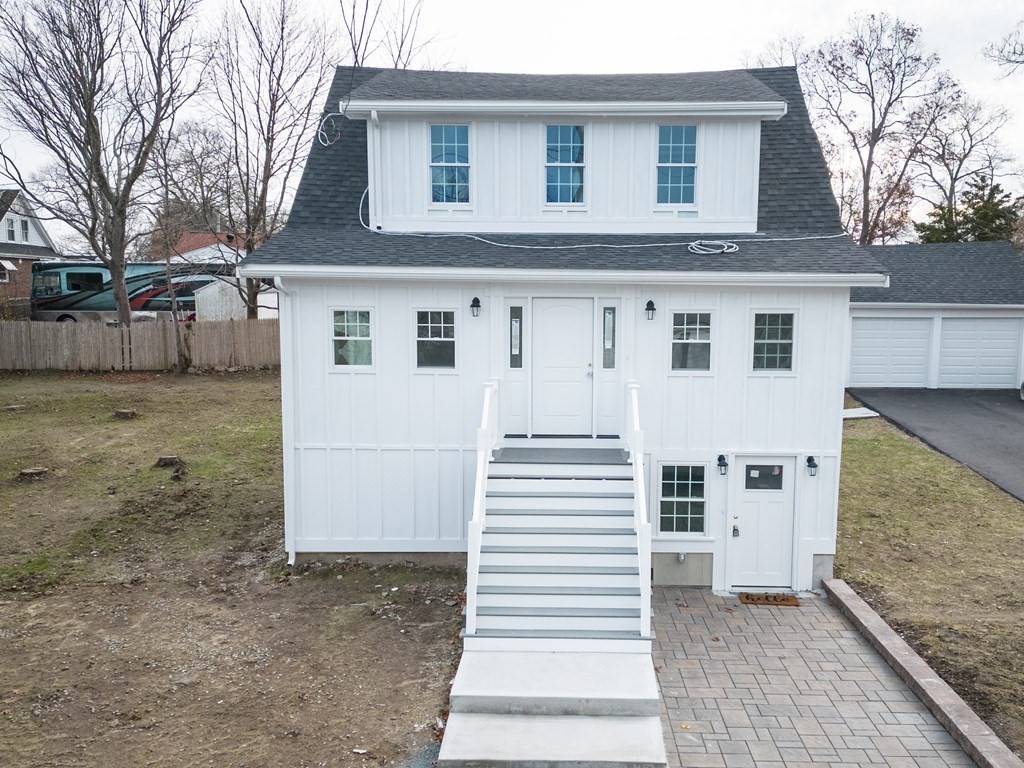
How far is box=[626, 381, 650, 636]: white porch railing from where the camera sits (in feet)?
26.4

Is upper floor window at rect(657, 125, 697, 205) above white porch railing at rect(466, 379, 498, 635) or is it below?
above

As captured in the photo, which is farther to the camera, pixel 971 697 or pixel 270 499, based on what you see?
pixel 270 499

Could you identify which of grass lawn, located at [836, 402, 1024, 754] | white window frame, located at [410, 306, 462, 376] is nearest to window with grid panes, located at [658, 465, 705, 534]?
grass lawn, located at [836, 402, 1024, 754]

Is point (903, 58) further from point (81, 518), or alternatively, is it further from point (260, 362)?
point (81, 518)

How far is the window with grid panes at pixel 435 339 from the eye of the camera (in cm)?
1023

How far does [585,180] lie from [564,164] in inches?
15.4

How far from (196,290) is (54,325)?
20.5 ft

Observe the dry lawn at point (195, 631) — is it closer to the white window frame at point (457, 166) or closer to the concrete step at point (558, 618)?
the concrete step at point (558, 618)

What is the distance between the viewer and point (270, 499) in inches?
539

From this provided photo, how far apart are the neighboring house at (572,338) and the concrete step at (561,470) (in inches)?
1.1

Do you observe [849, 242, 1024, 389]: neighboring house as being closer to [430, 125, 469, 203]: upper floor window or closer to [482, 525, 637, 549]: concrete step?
[430, 125, 469, 203]: upper floor window

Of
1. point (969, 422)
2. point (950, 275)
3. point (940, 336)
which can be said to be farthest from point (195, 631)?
point (950, 275)

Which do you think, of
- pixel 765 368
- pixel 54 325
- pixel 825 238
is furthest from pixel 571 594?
pixel 54 325

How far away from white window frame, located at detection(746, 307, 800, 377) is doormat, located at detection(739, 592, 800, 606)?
2.91m
